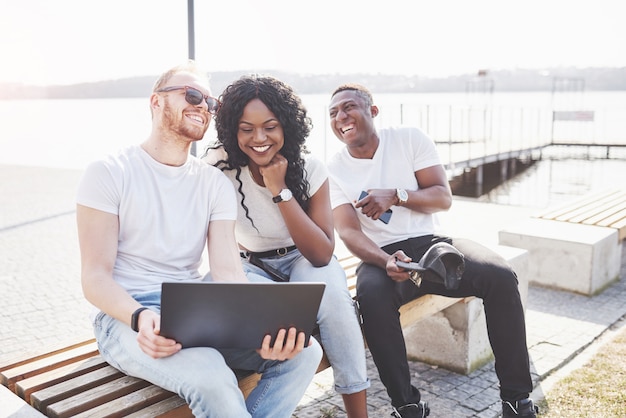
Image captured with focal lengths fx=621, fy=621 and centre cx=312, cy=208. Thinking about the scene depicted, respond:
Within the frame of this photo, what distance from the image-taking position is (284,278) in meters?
3.09

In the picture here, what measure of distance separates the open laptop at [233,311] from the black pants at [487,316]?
79 centimetres

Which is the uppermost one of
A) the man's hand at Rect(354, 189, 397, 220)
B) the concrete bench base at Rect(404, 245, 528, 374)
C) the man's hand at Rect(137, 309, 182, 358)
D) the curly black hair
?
the curly black hair

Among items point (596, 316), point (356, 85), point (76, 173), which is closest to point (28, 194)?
point (76, 173)

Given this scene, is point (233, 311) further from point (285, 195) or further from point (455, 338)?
point (455, 338)

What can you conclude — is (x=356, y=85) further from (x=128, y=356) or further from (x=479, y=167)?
(x=479, y=167)

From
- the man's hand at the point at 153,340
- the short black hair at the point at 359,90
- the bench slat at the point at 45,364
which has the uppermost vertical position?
the short black hair at the point at 359,90

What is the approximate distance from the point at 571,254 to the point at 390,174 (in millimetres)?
2324

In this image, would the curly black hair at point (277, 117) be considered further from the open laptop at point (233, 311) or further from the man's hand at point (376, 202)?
the open laptop at point (233, 311)

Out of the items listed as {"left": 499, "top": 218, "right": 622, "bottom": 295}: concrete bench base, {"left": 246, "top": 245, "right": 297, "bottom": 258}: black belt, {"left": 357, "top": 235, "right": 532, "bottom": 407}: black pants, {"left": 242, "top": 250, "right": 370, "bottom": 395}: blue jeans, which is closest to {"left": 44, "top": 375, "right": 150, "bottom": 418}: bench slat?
{"left": 242, "top": 250, "right": 370, "bottom": 395}: blue jeans

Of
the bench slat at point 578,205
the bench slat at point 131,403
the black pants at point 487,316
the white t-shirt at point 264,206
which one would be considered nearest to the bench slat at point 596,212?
the bench slat at point 578,205

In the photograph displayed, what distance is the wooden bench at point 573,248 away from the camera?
5164 mm

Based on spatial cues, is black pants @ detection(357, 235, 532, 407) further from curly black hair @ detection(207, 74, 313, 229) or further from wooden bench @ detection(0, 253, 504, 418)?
wooden bench @ detection(0, 253, 504, 418)

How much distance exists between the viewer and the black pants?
9.63 ft

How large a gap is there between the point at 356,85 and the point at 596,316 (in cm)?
261
